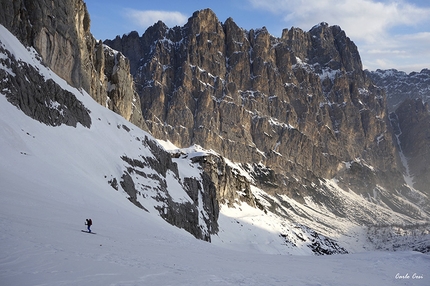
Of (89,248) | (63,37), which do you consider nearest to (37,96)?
(63,37)

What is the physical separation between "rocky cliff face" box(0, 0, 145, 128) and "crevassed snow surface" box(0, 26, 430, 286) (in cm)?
2104

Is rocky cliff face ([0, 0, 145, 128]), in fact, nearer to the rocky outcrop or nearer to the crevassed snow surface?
→ the rocky outcrop

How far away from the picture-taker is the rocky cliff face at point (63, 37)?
199 ft

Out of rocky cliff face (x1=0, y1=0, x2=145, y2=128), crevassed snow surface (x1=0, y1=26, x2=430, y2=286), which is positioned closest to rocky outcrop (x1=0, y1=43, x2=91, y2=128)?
crevassed snow surface (x1=0, y1=26, x2=430, y2=286)

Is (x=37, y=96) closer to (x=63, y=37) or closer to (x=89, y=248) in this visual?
(x=63, y=37)

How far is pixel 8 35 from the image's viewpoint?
2169 inches

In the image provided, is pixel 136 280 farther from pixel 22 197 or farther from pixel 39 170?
pixel 39 170

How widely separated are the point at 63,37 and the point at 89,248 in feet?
202

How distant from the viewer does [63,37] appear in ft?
237

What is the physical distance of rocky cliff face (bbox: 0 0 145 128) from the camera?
199 ft

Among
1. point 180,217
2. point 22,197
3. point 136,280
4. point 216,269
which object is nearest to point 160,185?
point 180,217

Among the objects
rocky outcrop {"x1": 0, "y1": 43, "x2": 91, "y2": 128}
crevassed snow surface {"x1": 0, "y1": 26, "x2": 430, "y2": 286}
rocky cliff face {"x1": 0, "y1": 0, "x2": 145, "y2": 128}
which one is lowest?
crevassed snow surface {"x1": 0, "y1": 26, "x2": 430, "y2": 286}

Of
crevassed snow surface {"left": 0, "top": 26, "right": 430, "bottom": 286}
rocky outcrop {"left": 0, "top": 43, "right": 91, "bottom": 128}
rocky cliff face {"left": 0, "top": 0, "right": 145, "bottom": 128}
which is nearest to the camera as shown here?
crevassed snow surface {"left": 0, "top": 26, "right": 430, "bottom": 286}

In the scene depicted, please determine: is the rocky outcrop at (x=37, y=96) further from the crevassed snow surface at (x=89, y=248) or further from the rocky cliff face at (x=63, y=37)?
the rocky cliff face at (x=63, y=37)
